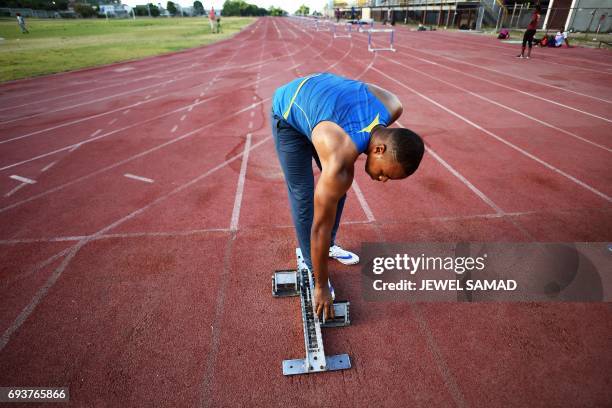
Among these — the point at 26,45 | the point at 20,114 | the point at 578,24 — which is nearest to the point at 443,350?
the point at 20,114

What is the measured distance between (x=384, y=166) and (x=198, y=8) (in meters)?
147

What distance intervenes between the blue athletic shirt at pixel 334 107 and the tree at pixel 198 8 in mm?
141629

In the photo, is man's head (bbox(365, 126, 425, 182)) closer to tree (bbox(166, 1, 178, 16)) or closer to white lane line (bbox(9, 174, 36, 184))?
white lane line (bbox(9, 174, 36, 184))

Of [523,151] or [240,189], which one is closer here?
[240,189]

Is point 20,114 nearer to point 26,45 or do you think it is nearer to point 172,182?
point 172,182

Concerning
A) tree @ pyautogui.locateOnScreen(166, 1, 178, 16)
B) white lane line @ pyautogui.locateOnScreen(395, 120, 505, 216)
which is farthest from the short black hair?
tree @ pyautogui.locateOnScreen(166, 1, 178, 16)

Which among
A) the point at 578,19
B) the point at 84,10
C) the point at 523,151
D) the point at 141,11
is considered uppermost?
the point at 141,11

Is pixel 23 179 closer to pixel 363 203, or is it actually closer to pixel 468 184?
pixel 363 203

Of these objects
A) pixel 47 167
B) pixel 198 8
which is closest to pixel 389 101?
pixel 47 167

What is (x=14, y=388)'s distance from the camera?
230 centimetres

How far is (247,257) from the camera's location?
3.42 meters

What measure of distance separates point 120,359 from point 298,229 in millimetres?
1718

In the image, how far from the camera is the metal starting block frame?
7.57 ft

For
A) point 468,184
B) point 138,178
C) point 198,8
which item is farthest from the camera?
point 198,8
